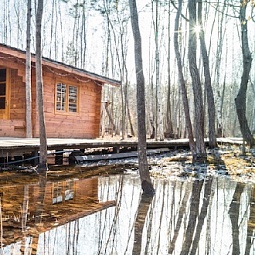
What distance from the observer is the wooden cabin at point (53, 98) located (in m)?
10.4

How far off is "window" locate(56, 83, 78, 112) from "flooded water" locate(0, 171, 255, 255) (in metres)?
6.52

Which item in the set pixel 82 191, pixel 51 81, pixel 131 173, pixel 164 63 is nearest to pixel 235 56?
pixel 164 63

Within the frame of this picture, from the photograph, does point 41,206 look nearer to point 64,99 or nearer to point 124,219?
point 124,219

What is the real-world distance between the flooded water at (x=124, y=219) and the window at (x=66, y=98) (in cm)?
652

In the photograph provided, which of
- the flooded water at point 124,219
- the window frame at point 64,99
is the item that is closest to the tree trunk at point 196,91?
the flooded water at point 124,219

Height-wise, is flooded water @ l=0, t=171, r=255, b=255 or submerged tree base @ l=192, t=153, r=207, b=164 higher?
submerged tree base @ l=192, t=153, r=207, b=164

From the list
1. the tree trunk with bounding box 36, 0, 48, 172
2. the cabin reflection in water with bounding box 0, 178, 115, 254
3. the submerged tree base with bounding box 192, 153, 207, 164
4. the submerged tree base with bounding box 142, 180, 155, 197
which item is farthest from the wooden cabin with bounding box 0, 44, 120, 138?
the submerged tree base with bounding box 142, 180, 155, 197

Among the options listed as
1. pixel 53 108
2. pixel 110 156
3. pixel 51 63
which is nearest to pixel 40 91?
pixel 51 63

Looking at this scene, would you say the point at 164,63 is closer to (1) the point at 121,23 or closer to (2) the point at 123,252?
(1) the point at 121,23

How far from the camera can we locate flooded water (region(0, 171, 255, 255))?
2770 mm

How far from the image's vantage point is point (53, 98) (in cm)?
1153

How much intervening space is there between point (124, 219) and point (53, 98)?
8.67 meters

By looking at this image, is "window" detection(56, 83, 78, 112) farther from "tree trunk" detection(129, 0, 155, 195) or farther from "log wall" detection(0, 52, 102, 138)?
"tree trunk" detection(129, 0, 155, 195)

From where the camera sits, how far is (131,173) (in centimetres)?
724
